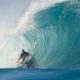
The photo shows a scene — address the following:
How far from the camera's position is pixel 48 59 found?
15.4 meters

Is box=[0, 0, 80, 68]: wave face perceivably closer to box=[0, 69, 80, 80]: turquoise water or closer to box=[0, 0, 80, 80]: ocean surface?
box=[0, 0, 80, 80]: ocean surface

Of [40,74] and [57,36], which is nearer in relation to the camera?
[40,74]

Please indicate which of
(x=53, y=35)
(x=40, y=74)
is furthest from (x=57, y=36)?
(x=40, y=74)

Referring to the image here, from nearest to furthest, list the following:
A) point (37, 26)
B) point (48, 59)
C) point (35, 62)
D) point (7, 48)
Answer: point (35, 62), point (48, 59), point (37, 26), point (7, 48)

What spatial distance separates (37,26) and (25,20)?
1531mm

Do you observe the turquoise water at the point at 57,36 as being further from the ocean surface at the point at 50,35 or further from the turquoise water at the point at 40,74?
the turquoise water at the point at 40,74

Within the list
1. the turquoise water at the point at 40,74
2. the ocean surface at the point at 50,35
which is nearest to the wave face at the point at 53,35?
the ocean surface at the point at 50,35

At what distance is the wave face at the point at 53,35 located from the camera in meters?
14.8

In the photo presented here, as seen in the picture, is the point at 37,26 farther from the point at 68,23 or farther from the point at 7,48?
the point at 7,48

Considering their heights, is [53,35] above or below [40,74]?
above

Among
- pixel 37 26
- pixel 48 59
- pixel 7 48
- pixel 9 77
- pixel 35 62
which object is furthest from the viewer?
pixel 7 48

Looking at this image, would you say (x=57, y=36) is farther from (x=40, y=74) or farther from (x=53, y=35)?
(x=40, y=74)

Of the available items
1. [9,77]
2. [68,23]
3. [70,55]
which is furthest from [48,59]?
[9,77]

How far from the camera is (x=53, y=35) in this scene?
16359mm
